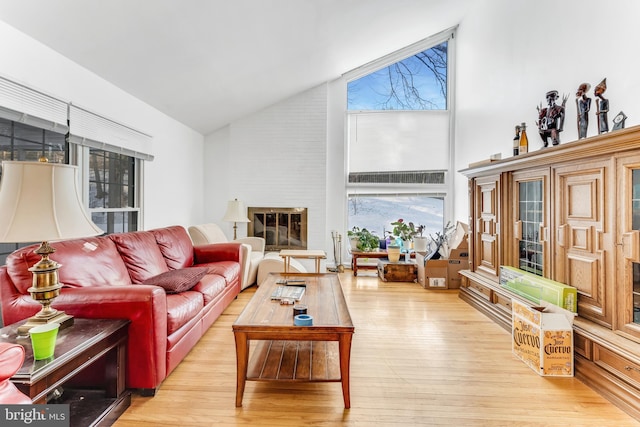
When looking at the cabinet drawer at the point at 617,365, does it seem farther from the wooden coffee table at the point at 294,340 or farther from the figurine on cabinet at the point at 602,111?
the wooden coffee table at the point at 294,340

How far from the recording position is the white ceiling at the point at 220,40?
248cm

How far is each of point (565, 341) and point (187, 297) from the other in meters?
2.72

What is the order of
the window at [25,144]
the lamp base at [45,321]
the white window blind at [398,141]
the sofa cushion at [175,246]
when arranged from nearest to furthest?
the lamp base at [45,321] → the window at [25,144] → the sofa cushion at [175,246] → the white window blind at [398,141]

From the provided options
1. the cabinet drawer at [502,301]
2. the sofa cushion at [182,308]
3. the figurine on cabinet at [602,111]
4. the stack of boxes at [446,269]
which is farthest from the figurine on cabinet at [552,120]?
the sofa cushion at [182,308]

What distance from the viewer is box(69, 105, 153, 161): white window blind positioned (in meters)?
2.83

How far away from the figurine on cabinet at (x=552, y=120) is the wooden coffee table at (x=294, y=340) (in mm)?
2315

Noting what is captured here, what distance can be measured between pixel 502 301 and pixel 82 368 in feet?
11.1

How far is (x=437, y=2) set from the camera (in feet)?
15.0

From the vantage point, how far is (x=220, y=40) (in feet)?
11.2

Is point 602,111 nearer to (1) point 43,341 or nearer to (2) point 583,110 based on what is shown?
(2) point 583,110

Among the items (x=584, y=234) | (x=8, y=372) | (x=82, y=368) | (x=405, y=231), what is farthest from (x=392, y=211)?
(x=8, y=372)

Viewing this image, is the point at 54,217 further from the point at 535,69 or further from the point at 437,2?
the point at 437,2

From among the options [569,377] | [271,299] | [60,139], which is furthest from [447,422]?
[60,139]

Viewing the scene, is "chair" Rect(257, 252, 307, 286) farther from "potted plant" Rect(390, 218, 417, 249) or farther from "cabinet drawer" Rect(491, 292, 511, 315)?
"cabinet drawer" Rect(491, 292, 511, 315)
